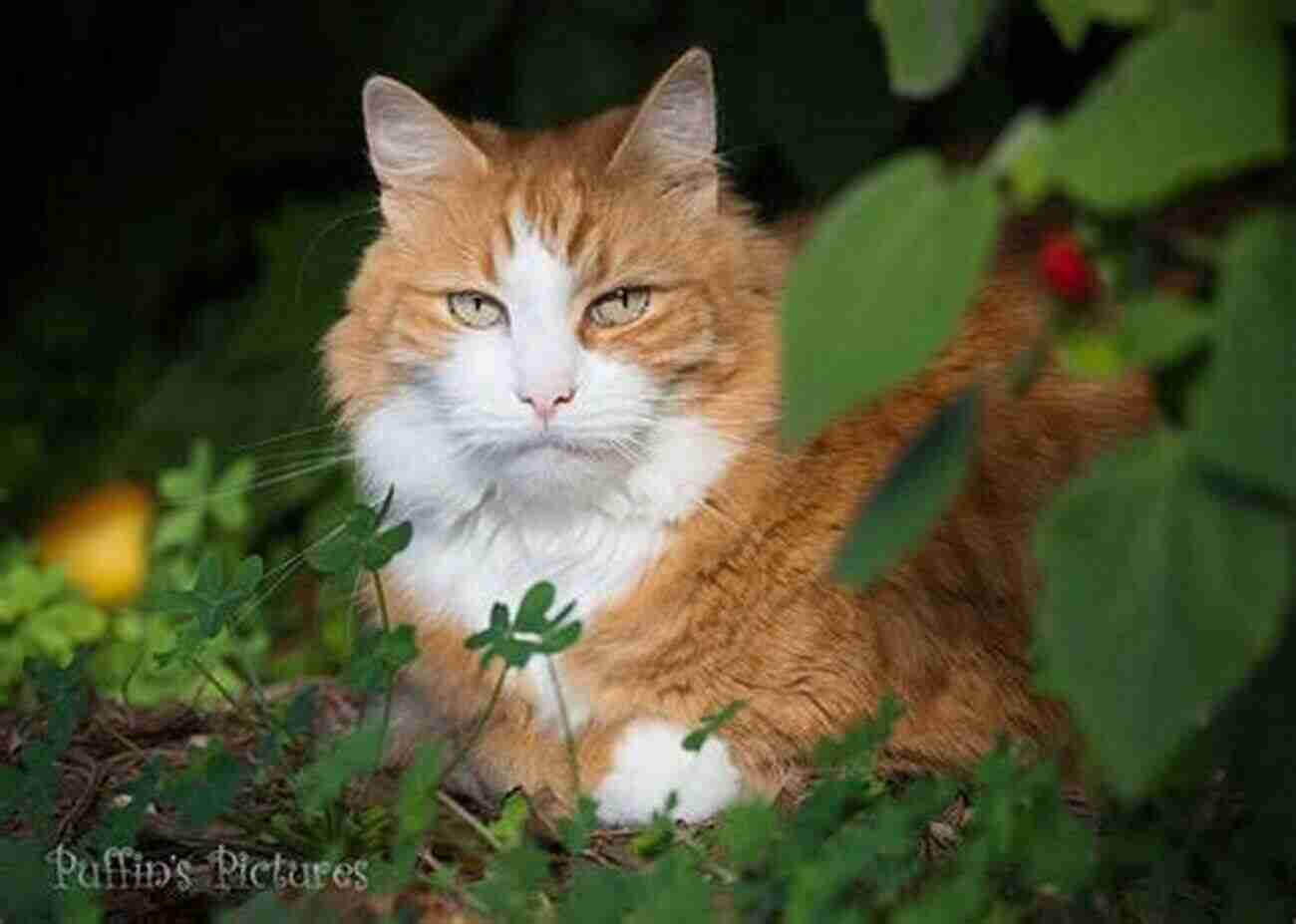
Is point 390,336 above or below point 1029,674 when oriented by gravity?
above

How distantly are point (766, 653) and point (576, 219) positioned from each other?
619 millimetres

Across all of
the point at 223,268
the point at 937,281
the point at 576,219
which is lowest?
the point at 223,268

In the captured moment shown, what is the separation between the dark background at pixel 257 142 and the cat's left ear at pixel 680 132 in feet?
2.29

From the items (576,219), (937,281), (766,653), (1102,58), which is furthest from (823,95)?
(937,281)

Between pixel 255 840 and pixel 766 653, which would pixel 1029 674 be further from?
pixel 255 840

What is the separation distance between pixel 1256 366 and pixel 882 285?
0.27 meters

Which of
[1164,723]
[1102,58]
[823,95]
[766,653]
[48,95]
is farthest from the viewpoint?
[48,95]

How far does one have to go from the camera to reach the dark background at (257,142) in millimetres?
4629

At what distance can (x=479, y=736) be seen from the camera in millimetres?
3357

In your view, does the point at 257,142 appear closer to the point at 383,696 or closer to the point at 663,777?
the point at 383,696

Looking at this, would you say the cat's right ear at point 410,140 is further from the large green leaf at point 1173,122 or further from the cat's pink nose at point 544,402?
the large green leaf at point 1173,122

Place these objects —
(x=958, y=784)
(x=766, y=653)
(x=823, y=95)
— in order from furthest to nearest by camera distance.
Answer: (x=823, y=95) < (x=766, y=653) < (x=958, y=784)

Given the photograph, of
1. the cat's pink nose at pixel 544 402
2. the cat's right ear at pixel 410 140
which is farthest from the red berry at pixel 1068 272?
the cat's right ear at pixel 410 140

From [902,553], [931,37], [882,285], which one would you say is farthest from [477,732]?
[882,285]
